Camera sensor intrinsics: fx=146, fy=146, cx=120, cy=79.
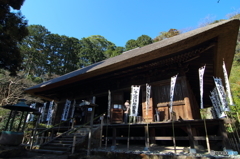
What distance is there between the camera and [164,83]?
7.20 m

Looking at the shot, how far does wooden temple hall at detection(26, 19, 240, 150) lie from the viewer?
5199 millimetres

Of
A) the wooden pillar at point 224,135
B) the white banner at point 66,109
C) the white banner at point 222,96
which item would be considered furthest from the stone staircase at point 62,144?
the white banner at point 222,96

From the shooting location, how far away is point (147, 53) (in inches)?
235

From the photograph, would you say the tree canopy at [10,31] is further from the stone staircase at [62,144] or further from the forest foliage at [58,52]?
the forest foliage at [58,52]

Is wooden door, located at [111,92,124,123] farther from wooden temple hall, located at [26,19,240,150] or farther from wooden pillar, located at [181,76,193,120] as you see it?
wooden pillar, located at [181,76,193,120]

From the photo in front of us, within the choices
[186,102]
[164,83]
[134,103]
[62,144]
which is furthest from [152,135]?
[62,144]

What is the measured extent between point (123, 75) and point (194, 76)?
4038 mm

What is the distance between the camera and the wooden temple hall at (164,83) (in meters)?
5.20

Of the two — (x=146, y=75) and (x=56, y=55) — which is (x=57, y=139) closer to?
(x=146, y=75)

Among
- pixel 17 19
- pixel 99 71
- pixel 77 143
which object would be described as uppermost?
pixel 17 19

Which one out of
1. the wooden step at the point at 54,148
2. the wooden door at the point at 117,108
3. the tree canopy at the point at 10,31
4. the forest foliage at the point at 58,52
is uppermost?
the forest foliage at the point at 58,52

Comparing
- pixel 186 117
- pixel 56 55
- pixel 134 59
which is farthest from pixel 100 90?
pixel 56 55

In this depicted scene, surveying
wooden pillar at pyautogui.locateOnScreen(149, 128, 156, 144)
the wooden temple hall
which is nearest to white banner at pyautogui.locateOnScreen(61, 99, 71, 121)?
the wooden temple hall

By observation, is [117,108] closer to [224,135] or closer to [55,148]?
[55,148]
